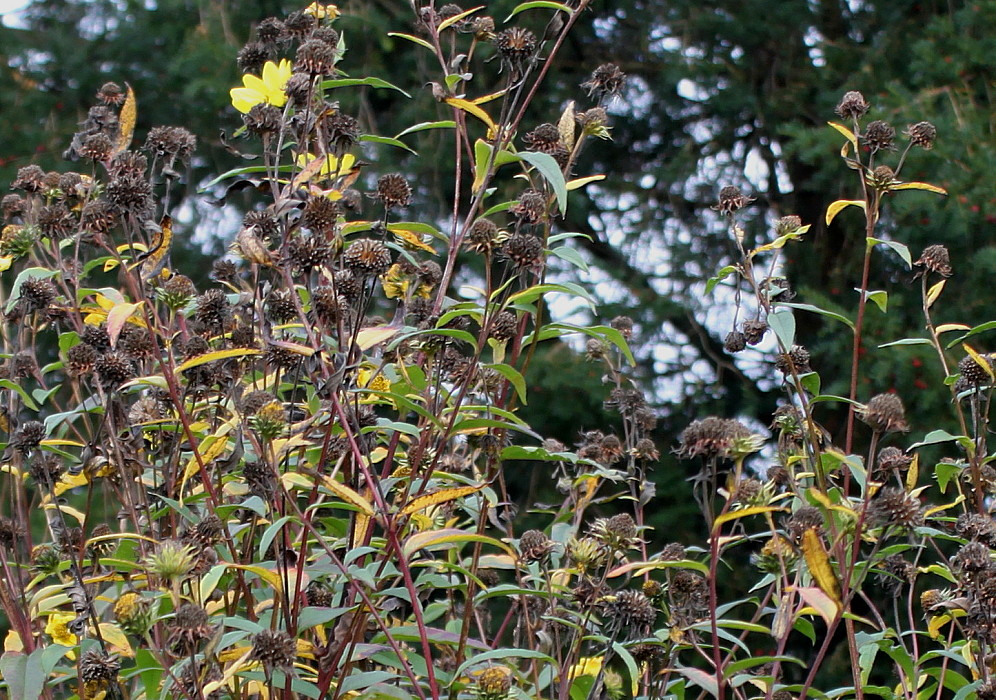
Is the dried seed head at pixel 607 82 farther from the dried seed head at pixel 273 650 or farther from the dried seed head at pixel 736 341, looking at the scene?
the dried seed head at pixel 273 650

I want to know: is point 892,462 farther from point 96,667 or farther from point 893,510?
point 96,667

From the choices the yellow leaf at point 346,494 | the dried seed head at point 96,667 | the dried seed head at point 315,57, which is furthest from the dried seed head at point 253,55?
the dried seed head at point 96,667

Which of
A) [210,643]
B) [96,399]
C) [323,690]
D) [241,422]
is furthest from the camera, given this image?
[96,399]

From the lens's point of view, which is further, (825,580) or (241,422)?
(241,422)

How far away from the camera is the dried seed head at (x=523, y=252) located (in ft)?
3.51

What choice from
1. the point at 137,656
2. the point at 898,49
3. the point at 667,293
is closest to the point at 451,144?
the point at 667,293

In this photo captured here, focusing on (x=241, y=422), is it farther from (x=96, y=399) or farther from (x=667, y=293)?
(x=667, y=293)

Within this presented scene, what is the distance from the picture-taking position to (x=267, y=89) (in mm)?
1171

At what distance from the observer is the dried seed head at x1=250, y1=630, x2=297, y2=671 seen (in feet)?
2.93

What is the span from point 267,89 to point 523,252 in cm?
34

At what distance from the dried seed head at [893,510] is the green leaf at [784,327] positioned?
0.18 metres

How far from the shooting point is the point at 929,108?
404cm

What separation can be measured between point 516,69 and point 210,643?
24.0 inches

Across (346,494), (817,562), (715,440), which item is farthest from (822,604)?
(346,494)
